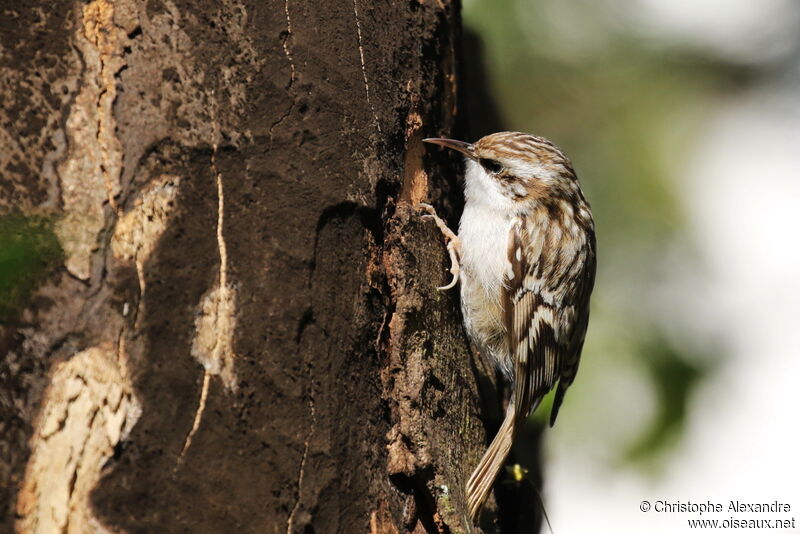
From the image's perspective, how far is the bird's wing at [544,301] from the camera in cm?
273

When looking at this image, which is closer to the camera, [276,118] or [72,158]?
[72,158]

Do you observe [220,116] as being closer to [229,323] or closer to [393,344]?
[229,323]

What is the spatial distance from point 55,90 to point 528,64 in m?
2.08

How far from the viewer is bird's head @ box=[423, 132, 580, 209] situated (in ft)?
8.91

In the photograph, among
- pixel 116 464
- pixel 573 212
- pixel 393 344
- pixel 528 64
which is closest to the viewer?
pixel 116 464

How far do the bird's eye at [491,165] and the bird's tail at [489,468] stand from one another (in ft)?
2.70

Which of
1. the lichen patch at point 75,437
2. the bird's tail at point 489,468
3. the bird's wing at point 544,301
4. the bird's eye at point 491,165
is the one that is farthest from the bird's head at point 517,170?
the lichen patch at point 75,437

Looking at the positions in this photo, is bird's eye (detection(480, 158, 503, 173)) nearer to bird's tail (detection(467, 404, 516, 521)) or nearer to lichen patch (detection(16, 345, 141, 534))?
bird's tail (detection(467, 404, 516, 521))

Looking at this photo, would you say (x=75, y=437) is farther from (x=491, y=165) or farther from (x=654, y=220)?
(x=654, y=220)

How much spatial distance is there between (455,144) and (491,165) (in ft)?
1.12

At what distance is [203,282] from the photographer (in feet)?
5.20

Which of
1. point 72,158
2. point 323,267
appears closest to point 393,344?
point 323,267

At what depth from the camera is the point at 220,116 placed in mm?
1659

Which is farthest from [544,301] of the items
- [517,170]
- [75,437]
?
[75,437]
